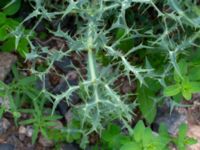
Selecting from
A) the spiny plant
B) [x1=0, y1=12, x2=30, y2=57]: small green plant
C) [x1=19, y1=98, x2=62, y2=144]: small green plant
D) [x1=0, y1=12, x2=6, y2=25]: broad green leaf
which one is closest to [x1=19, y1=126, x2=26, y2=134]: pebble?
[x1=19, y1=98, x2=62, y2=144]: small green plant

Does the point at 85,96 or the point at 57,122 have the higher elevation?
the point at 85,96

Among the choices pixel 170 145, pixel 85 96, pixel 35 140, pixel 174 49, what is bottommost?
pixel 170 145

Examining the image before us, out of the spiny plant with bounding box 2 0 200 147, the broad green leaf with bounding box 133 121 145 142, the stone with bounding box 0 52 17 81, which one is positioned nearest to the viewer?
the spiny plant with bounding box 2 0 200 147

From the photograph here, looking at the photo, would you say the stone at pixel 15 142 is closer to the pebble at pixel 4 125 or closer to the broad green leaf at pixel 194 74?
the pebble at pixel 4 125

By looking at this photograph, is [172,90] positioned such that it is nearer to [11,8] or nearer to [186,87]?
[186,87]

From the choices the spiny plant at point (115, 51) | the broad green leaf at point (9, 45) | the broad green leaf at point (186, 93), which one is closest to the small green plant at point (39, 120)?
the spiny plant at point (115, 51)

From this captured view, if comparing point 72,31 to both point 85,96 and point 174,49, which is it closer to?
point 85,96

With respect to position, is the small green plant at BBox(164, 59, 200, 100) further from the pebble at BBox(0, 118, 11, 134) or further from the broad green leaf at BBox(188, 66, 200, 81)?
the pebble at BBox(0, 118, 11, 134)

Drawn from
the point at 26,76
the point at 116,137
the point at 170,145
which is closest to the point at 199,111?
the point at 170,145
